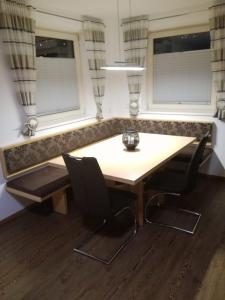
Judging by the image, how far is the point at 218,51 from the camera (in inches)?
120

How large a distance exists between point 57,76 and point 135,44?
1249 mm

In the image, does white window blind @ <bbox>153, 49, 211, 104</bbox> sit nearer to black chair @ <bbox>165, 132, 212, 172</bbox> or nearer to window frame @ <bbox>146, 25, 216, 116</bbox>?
window frame @ <bbox>146, 25, 216, 116</bbox>

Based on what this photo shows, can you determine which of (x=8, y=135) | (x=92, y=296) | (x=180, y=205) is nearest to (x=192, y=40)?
(x=180, y=205)

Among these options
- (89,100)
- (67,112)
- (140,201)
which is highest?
(89,100)

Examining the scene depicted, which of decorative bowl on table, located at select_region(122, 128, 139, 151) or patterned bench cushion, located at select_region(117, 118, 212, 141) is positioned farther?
patterned bench cushion, located at select_region(117, 118, 212, 141)

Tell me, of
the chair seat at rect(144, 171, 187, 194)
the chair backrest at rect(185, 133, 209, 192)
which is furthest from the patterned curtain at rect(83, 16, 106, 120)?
the chair backrest at rect(185, 133, 209, 192)

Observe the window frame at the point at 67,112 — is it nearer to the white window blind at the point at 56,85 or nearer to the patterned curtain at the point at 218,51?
the white window blind at the point at 56,85

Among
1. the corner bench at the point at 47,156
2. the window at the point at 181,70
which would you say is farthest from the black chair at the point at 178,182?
the window at the point at 181,70

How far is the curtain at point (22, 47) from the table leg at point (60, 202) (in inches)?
30.6

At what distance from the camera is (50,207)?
3.01 m

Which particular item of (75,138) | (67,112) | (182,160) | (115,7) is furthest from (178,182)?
(115,7)

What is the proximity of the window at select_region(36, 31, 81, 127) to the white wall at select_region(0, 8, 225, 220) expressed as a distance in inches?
5.8

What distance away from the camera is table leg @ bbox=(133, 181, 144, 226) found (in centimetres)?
246

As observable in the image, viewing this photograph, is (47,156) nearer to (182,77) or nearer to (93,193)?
(93,193)
